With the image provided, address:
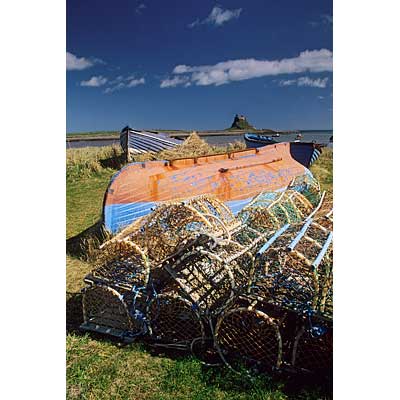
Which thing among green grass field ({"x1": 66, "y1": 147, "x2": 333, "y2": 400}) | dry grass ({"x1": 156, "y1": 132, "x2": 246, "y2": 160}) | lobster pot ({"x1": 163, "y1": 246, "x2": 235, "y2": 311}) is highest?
dry grass ({"x1": 156, "y1": 132, "x2": 246, "y2": 160})

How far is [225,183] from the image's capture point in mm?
5844

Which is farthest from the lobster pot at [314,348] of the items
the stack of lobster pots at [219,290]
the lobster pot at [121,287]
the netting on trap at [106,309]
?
the netting on trap at [106,309]

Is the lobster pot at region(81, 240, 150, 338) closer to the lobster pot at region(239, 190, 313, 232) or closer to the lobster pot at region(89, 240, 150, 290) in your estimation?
the lobster pot at region(89, 240, 150, 290)

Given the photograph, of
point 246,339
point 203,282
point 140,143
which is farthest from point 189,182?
point 140,143

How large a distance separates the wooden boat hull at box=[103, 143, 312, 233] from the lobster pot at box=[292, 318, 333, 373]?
2.69 meters

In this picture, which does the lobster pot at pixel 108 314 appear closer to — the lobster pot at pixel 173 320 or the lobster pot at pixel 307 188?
the lobster pot at pixel 173 320

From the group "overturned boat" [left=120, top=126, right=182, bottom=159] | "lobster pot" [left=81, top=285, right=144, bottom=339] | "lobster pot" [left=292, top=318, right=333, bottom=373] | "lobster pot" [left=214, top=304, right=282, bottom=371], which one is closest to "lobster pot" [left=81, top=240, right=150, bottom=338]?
"lobster pot" [left=81, top=285, right=144, bottom=339]

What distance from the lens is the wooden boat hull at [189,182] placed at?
4957mm

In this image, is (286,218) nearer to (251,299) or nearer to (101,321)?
(251,299)

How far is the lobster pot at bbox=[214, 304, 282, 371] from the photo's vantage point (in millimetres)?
2758

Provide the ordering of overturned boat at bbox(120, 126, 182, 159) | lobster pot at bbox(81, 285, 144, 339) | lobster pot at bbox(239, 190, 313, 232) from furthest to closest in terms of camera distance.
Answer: overturned boat at bbox(120, 126, 182, 159) < lobster pot at bbox(239, 190, 313, 232) < lobster pot at bbox(81, 285, 144, 339)
